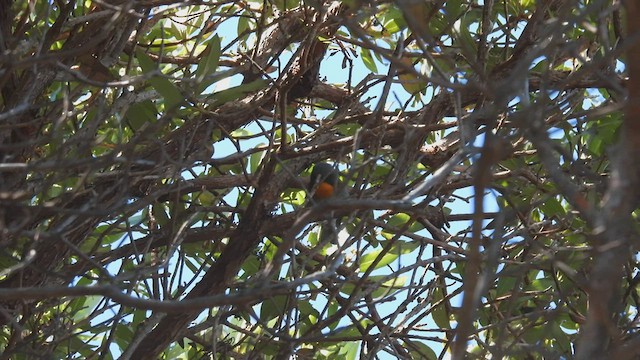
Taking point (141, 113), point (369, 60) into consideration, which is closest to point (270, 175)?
point (141, 113)

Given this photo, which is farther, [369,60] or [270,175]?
[369,60]

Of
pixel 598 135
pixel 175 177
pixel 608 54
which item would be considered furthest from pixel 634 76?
pixel 598 135

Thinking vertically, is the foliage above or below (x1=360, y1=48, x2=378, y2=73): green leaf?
below

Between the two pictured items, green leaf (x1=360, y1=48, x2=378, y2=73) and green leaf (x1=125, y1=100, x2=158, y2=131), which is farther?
green leaf (x1=360, y1=48, x2=378, y2=73)

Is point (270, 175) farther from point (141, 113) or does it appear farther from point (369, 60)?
point (369, 60)

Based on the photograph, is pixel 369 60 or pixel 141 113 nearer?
pixel 141 113

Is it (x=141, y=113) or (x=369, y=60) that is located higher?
(x=369, y=60)

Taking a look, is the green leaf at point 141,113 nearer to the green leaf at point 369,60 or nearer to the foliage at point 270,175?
the foliage at point 270,175

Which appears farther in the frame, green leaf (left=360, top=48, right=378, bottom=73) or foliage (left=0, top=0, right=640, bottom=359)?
green leaf (left=360, top=48, right=378, bottom=73)

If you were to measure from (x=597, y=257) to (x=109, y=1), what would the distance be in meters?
1.55

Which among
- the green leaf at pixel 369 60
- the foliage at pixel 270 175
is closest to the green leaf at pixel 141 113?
the foliage at pixel 270 175

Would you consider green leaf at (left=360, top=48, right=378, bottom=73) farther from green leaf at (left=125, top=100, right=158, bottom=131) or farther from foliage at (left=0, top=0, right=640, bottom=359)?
green leaf at (left=125, top=100, right=158, bottom=131)

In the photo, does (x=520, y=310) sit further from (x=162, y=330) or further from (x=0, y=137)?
(x=0, y=137)

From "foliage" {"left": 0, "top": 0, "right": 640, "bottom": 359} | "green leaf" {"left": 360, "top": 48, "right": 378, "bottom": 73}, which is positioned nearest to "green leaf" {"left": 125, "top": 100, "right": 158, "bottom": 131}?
"foliage" {"left": 0, "top": 0, "right": 640, "bottom": 359}
